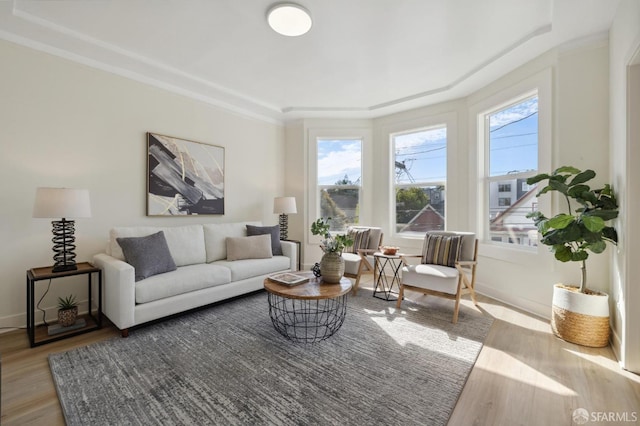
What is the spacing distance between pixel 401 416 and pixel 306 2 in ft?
9.74

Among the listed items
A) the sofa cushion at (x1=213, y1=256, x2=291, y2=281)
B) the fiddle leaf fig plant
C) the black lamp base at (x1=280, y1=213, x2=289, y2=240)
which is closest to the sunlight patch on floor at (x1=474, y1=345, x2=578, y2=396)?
the fiddle leaf fig plant

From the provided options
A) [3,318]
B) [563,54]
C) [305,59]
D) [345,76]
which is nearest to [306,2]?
[305,59]

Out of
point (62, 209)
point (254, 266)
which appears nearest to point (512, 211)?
point (254, 266)

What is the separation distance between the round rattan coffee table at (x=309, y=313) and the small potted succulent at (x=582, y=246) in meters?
1.80

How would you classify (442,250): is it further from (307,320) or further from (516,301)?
(307,320)

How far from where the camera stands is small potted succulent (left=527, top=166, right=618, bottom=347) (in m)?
2.24

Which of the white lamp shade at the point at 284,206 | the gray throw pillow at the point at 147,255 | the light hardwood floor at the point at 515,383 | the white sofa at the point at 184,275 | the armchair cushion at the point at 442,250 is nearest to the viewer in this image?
the light hardwood floor at the point at 515,383

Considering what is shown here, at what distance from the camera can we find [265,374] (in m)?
1.97

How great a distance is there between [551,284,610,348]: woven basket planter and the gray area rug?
0.64 meters

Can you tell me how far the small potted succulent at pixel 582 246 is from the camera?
2.24 metres

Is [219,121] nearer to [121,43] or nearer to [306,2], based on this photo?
[121,43]

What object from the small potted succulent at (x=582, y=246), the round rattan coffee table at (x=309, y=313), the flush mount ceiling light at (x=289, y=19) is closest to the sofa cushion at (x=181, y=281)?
the round rattan coffee table at (x=309, y=313)

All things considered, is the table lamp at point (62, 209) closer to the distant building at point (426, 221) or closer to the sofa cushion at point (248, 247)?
the sofa cushion at point (248, 247)

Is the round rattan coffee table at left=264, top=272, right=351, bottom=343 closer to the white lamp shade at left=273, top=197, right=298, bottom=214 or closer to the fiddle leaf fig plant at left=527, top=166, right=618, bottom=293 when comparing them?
the white lamp shade at left=273, top=197, right=298, bottom=214
